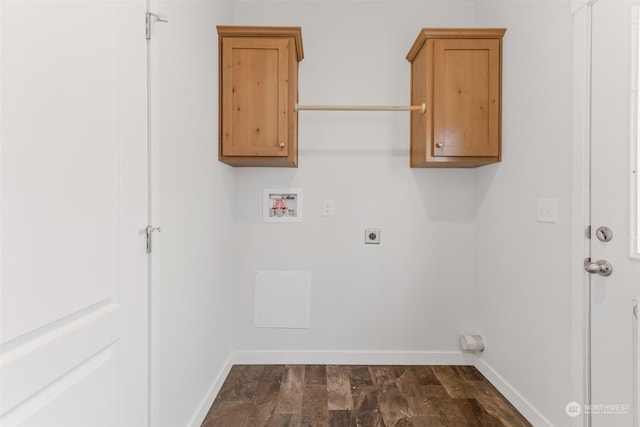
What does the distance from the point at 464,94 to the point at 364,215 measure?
3.44 feet

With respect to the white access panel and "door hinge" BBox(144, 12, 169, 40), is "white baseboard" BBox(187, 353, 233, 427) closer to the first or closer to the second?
the white access panel

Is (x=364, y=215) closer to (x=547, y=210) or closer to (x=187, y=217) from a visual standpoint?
(x=547, y=210)

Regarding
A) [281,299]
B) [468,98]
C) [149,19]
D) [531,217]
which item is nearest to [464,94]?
[468,98]

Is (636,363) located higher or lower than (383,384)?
higher

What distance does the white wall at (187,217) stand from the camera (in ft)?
4.34

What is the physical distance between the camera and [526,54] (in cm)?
190

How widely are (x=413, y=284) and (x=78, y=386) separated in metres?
2.13

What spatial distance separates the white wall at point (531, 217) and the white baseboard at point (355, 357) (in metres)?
0.25

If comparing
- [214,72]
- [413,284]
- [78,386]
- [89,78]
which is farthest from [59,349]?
[413,284]

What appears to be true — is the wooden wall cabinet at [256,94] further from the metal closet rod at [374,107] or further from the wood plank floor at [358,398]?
the wood plank floor at [358,398]

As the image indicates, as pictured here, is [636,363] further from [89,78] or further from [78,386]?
[89,78]

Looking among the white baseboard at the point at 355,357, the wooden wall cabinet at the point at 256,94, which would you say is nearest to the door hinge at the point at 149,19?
the wooden wall cabinet at the point at 256,94

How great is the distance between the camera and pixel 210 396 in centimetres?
195

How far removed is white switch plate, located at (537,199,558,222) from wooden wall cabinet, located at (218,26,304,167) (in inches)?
57.4
